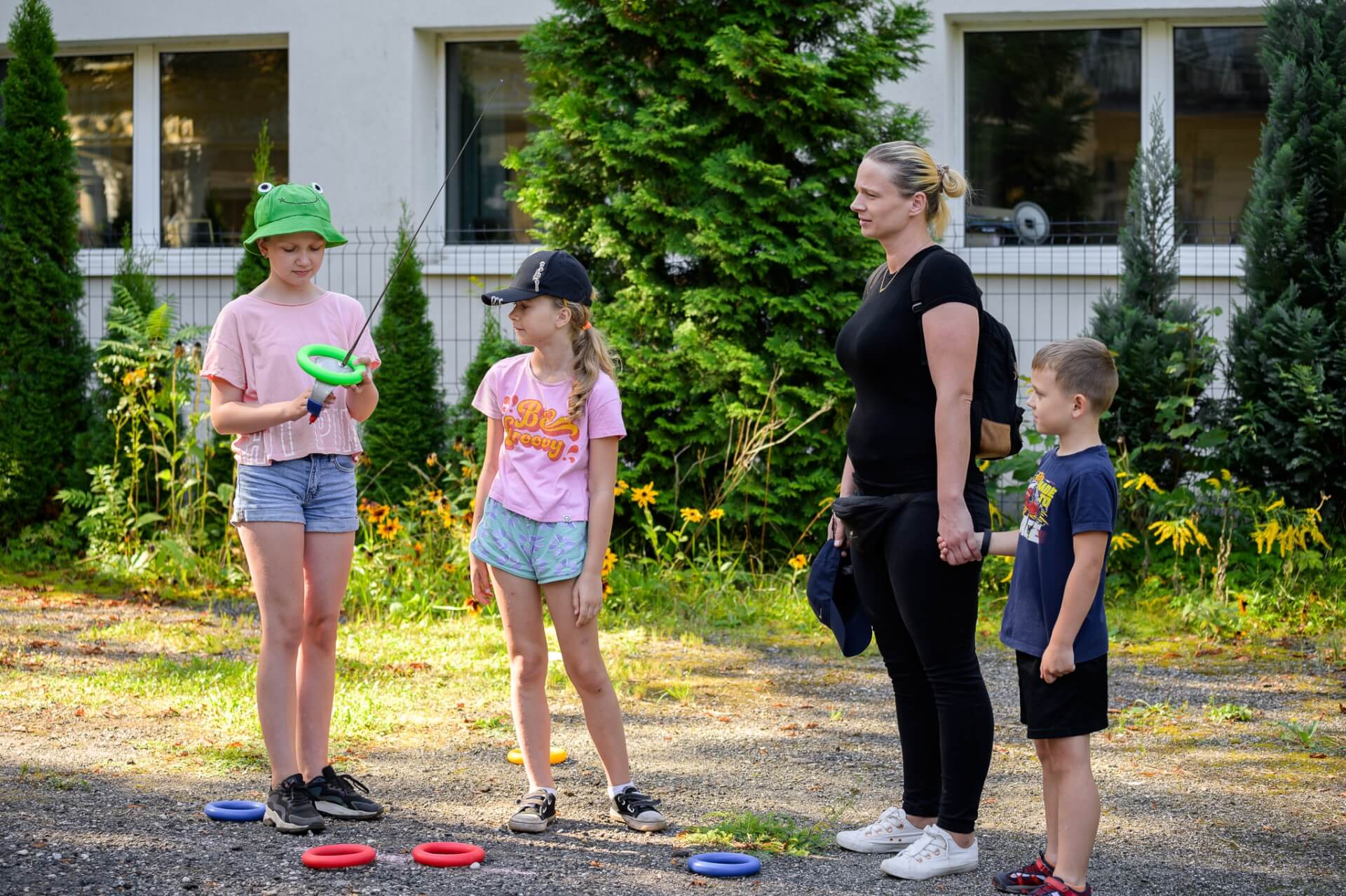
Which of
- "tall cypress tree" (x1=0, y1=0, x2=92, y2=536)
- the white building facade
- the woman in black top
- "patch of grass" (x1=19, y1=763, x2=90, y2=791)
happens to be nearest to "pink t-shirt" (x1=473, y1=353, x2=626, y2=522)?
the woman in black top

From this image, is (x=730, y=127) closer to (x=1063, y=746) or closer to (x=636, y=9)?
(x=636, y=9)

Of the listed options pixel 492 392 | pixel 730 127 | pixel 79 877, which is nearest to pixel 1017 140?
pixel 730 127

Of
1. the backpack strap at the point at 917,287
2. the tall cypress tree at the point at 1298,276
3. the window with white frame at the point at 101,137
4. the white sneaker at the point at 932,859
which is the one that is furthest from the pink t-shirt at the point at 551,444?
the window with white frame at the point at 101,137

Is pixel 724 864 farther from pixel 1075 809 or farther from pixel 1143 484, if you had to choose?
pixel 1143 484

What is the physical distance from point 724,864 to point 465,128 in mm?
8184

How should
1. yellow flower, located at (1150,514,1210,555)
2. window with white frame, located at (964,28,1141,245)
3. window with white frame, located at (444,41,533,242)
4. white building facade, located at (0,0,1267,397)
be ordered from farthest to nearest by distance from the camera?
window with white frame, located at (444,41,533,242) → window with white frame, located at (964,28,1141,245) → white building facade, located at (0,0,1267,397) → yellow flower, located at (1150,514,1210,555)

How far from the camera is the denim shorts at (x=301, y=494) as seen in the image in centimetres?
397

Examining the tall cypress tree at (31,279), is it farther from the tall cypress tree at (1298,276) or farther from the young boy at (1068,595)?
the young boy at (1068,595)

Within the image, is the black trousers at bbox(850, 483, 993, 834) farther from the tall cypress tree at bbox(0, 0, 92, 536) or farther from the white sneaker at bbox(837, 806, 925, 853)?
the tall cypress tree at bbox(0, 0, 92, 536)

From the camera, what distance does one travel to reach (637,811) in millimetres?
4051

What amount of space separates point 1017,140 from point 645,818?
292 inches

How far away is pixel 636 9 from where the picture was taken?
788 centimetres

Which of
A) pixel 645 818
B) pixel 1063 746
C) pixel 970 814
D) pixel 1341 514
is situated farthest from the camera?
pixel 1341 514

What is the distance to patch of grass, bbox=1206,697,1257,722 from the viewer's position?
5.37 m
